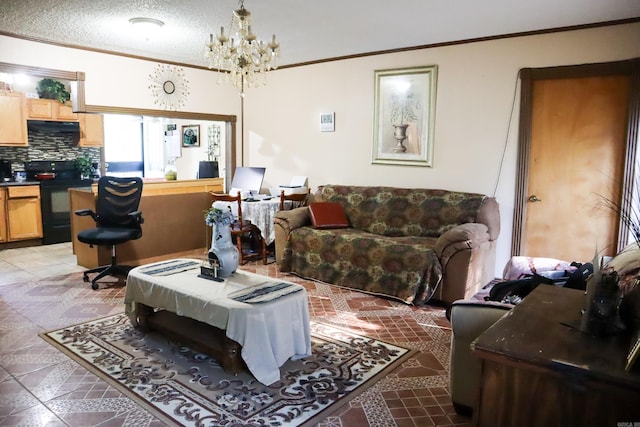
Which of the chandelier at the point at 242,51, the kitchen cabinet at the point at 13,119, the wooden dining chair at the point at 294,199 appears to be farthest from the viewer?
the kitchen cabinet at the point at 13,119

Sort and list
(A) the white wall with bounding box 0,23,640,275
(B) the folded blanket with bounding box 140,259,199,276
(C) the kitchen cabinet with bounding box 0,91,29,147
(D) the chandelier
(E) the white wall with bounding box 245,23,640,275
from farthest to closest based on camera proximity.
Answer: (C) the kitchen cabinet with bounding box 0,91,29,147 → (A) the white wall with bounding box 0,23,640,275 → (E) the white wall with bounding box 245,23,640,275 → (D) the chandelier → (B) the folded blanket with bounding box 140,259,199,276

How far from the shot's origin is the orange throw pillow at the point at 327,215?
16.2ft

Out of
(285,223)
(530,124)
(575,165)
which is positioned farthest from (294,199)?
(575,165)

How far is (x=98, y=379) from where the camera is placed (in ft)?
8.63

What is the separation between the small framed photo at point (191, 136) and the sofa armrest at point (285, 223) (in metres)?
4.41

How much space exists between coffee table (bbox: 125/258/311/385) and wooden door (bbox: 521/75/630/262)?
2737 mm

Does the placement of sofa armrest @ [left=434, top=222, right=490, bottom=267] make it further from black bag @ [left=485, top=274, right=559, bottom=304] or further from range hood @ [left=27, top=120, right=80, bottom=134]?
range hood @ [left=27, top=120, right=80, bottom=134]

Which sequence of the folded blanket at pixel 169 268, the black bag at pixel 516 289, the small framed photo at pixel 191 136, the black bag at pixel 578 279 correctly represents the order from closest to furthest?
the black bag at pixel 578 279 < the black bag at pixel 516 289 < the folded blanket at pixel 169 268 < the small framed photo at pixel 191 136

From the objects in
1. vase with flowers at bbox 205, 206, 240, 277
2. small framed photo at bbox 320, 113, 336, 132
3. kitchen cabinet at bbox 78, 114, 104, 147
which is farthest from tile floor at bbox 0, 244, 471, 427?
kitchen cabinet at bbox 78, 114, 104, 147

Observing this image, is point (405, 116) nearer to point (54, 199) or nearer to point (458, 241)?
point (458, 241)

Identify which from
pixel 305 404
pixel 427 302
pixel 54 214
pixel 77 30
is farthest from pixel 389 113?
pixel 54 214

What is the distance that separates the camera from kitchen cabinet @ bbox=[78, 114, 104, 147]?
6895mm

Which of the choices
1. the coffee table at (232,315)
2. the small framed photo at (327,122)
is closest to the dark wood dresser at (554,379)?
the coffee table at (232,315)

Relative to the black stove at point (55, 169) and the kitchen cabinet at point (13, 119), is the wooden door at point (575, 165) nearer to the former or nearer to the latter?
the black stove at point (55, 169)
